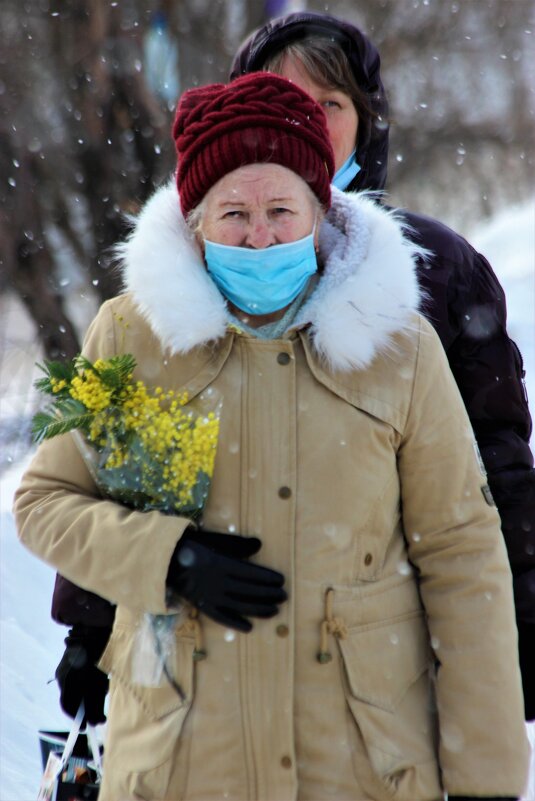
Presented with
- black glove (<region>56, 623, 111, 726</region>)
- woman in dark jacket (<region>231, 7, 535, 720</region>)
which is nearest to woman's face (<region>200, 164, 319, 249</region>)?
woman in dark jacket (<region>231, 7, 535, 720</region>)

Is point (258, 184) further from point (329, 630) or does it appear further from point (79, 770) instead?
point (79, 770)

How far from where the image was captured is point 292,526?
6.19ft

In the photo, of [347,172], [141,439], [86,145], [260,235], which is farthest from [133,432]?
[86,145]

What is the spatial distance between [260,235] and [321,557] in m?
0.65

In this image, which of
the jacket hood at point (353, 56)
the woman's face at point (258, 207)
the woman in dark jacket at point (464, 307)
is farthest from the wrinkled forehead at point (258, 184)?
the jacket hood at point (353, 56)

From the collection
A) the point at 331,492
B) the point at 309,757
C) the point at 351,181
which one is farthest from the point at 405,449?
the point at 351,181

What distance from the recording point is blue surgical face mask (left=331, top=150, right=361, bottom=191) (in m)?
2.63

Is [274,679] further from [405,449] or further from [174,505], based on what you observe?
[405,449]

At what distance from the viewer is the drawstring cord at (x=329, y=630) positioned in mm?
1854

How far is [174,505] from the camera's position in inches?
74.6

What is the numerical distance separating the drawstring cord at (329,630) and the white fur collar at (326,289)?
47cm

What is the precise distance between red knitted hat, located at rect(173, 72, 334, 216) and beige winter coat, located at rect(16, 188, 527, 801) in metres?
0.15

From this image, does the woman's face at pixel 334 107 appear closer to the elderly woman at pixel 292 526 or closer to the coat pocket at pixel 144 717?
the elderly woman at pixel 292 526

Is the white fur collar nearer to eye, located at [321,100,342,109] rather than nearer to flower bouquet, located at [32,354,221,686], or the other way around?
flower bouquet, located at [32,354,221,686]
